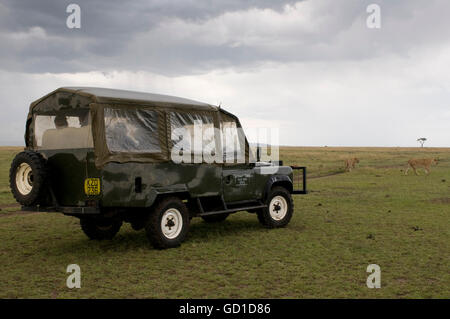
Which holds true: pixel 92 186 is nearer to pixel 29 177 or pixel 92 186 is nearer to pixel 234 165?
pixel 29 177

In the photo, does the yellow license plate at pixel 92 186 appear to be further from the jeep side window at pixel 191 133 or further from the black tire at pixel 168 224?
the jeep side window at pixel 191 133

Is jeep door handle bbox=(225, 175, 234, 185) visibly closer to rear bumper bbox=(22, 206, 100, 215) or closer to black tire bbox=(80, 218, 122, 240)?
black tire bbox=(80, 218, 122, 240)

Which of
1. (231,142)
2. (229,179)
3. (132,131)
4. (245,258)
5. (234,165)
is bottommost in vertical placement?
(245,258)

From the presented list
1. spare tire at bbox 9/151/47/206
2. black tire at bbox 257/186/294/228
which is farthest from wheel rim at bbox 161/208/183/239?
black tire at bbox 257/186/294/228

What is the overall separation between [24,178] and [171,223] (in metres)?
2.75

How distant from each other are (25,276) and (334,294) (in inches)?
178

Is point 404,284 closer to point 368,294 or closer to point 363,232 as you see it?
point 368,294

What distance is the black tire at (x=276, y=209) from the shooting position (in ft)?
36.2

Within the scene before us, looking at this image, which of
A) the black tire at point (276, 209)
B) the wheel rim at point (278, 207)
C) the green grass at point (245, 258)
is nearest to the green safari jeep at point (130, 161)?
the green grass at point (245, 258)

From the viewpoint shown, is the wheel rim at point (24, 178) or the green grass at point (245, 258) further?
the wheel rim at point (24, 178)

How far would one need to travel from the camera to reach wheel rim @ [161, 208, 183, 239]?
883cm

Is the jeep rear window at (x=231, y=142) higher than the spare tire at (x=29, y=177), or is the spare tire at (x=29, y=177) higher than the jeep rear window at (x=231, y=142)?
the jeep rear window at (x=231, y=142)

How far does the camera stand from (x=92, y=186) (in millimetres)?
7852

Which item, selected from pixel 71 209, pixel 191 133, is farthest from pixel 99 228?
pixel 191 133
